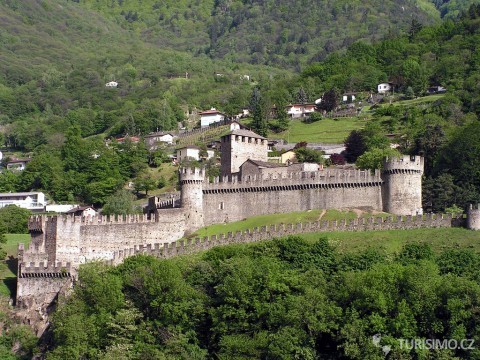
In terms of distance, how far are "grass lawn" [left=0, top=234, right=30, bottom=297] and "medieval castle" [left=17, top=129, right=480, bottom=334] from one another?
1667 mm

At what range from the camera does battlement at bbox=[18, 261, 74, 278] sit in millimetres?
64875

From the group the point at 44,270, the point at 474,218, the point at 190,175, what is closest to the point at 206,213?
the point at 190,175

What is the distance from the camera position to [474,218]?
6147cm

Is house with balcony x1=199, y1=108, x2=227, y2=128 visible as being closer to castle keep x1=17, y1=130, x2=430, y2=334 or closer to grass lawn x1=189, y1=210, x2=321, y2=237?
castle keep x1=17, y1=130, x2=430, y2=334

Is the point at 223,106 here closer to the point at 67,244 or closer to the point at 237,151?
the point at 237,151

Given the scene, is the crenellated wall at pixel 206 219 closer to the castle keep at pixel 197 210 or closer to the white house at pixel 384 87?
the castle keep at pixel 197 210

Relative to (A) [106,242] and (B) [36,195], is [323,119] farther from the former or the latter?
(A) [106,242]

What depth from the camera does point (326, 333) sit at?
5159cm

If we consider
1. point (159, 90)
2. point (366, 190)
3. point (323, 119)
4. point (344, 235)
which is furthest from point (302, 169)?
point (159, 90)

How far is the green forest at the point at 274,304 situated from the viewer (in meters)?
49.6

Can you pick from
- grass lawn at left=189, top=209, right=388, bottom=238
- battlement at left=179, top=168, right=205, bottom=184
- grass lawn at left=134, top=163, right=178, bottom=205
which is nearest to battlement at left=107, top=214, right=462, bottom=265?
grass lawn at left=189, top=209, right=388, bottom=238

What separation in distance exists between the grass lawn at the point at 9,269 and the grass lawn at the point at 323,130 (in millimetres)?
47713

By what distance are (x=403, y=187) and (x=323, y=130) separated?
49159mm

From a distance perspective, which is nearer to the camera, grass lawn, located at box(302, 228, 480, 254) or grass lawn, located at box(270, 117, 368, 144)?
grass lawn, located at box(302, 228, 480, 254)
